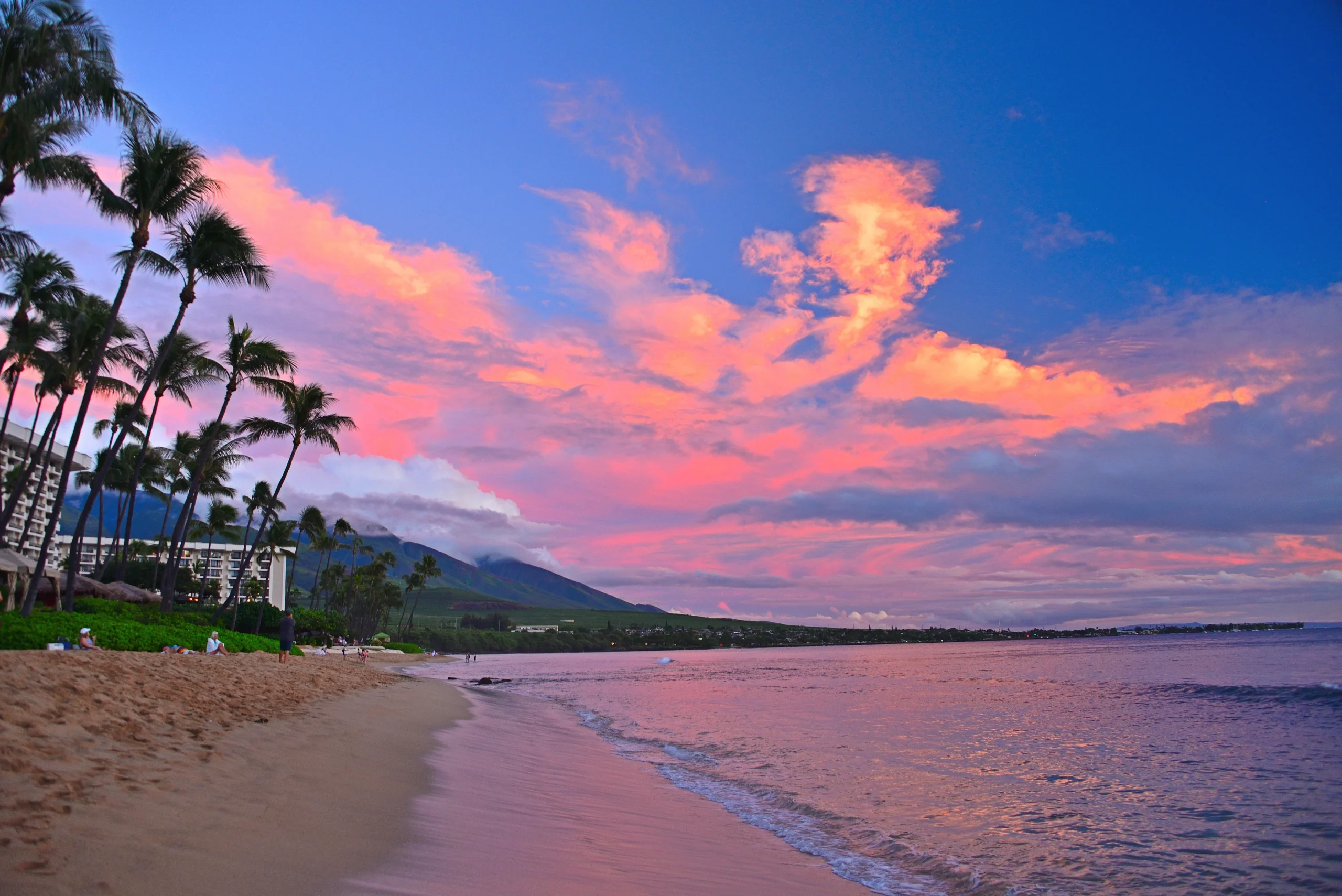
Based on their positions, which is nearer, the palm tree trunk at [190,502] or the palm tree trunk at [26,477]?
the palm tree trunk at [26,477]

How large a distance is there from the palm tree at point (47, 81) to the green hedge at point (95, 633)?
1020 cm

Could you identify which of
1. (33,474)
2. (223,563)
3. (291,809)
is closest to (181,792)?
(291,809)

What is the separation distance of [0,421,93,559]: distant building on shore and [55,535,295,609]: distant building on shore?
9.55 m

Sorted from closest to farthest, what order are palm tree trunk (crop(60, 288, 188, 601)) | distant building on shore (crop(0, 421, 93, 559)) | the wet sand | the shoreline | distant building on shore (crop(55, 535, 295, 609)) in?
the shoreline → the wet sand → palm tree trunk (crop(60, 288, 188, 601)) → distant building on shore (crop(0, 421, 93, 559)) → distant building on shore (crop(55, 535, 295, 609))

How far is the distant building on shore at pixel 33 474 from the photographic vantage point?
2601 inches

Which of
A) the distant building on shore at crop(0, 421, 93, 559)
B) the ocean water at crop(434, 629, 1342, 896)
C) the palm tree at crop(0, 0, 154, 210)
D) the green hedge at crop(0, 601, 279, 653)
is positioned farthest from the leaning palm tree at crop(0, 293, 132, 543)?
the distant building on shore at crop(0, 421, 93, 559)

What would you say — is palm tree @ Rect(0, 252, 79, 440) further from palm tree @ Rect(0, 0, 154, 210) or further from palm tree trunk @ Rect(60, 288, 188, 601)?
palm tree @ Rect(0, 0, 154, 210)

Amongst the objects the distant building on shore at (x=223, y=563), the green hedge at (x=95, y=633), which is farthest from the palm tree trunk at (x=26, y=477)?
the distant building on shore at (x=223, y=563)

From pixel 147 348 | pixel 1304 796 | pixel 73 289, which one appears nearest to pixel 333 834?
pixel 1304 796

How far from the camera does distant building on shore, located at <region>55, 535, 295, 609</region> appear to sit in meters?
101

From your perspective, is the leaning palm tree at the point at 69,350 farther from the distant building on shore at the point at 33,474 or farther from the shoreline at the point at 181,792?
the distant building on shore at the point at 33,474

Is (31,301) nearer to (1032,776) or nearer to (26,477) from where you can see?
(26,477)

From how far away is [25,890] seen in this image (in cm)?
414

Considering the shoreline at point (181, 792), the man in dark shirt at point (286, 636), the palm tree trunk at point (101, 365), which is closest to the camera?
the shoreline at point (181, 792)
